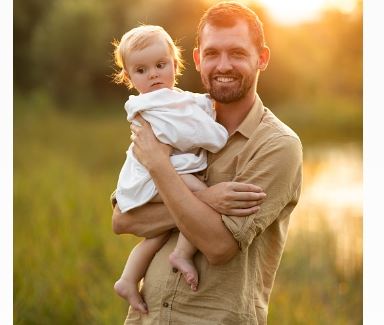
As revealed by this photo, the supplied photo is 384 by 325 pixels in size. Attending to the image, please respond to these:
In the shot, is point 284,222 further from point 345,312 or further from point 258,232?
point 345,312

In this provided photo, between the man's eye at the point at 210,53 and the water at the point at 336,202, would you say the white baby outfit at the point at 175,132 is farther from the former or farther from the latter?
the water at the point at 336,202

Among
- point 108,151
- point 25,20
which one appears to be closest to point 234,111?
point 108,151

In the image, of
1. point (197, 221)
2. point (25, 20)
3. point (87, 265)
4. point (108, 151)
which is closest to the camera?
point (197, 221)

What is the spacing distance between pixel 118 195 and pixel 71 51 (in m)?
9.58

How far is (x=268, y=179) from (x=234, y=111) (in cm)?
26

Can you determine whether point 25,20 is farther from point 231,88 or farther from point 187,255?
point 187,255

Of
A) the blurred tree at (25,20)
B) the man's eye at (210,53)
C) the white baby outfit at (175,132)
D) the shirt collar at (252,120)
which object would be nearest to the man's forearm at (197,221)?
the white baby outfit at (175,132)

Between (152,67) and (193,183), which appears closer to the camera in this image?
(193,183)

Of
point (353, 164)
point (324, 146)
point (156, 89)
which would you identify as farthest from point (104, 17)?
point (156, 89)

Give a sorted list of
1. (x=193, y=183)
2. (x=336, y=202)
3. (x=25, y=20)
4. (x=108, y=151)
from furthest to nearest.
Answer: (x=25, y=20)
(x=108, y=151)
(x=336, y=202)
(x=193, y=183)

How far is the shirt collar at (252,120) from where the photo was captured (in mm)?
1880

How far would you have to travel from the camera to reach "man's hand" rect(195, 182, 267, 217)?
1.77m

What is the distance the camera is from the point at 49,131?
10469mm

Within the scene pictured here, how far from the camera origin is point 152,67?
77.8 inches
